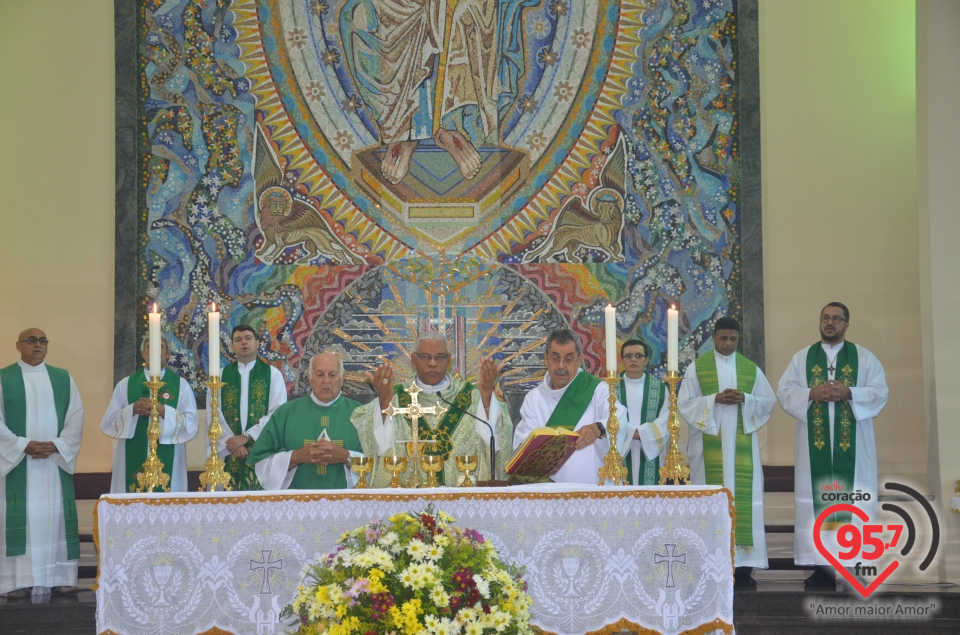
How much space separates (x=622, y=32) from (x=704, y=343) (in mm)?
2716

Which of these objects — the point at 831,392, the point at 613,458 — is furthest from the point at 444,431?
the point at 831,392

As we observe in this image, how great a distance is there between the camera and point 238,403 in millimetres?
8227

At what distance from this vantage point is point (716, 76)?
9.32 meters

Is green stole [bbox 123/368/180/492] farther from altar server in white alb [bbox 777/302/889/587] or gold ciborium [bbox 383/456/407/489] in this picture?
altar server in white alb [bbox 777/302/889/587]

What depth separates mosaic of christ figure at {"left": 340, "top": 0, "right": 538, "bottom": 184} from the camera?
937cm

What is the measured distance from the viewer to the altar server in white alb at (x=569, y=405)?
6031mm

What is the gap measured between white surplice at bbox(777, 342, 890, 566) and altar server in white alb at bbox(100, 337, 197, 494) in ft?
14.3

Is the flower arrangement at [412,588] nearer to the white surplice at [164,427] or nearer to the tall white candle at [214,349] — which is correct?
the tall white candle at [214,349]

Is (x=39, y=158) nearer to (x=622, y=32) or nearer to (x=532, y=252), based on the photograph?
(x=532, y=252)

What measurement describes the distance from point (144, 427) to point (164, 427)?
21 centimetres

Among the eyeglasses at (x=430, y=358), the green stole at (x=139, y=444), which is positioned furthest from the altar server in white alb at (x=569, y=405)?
the green stole at (x=139, y=444)

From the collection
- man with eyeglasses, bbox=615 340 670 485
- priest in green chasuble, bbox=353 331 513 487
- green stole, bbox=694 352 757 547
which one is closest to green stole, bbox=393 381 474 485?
priest in green chasuble, bbox=353 331 513 487

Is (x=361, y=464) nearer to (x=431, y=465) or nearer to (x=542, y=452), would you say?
(x=431, y=465)

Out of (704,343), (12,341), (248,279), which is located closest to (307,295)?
(248,279)
